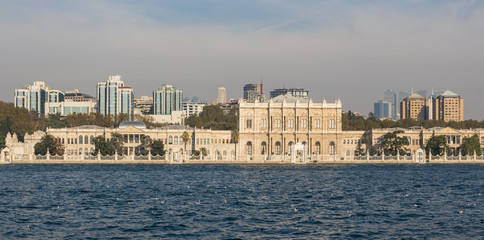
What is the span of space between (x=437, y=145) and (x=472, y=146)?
5.66 metres

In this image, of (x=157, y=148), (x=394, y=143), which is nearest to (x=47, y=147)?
(x=157, y=148)

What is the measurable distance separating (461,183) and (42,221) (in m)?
36.6

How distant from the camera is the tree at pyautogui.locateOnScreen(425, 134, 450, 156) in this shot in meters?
106

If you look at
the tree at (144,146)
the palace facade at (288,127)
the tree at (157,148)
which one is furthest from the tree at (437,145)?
the tree at (144,146)

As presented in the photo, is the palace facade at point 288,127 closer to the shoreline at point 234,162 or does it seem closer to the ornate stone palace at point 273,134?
the ornate stone palace at point 273,134

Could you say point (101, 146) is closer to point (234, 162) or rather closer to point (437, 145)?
point (234, 162)

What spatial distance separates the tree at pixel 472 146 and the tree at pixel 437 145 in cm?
300

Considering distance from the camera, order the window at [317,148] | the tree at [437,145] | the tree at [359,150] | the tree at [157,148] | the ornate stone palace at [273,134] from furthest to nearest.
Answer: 1. the window at [317,148]
2. the ornate stone palace at [273,134]
3. the tree at [359,150]
4. the tree at [437,145]
5. the tree at [157,148]

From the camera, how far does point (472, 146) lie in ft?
351

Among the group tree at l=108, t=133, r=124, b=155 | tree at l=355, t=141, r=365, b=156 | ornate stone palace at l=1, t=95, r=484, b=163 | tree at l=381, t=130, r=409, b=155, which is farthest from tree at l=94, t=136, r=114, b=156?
tree at l=381, t=130, r=409, b=155

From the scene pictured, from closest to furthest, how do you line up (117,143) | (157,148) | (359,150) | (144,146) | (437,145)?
(157,148), (117,143), (144,146), (437,145), (359,150)

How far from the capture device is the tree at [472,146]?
10688 centimetres

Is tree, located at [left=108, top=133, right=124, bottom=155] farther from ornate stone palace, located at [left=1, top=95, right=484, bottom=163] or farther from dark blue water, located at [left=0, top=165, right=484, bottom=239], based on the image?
dark blue water, located at [left=0, top=165, right=484, bottom=239]

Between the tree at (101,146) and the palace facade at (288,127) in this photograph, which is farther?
the palace facade at (288,127)
